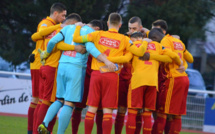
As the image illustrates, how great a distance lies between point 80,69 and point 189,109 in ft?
25.0

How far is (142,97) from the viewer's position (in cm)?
887

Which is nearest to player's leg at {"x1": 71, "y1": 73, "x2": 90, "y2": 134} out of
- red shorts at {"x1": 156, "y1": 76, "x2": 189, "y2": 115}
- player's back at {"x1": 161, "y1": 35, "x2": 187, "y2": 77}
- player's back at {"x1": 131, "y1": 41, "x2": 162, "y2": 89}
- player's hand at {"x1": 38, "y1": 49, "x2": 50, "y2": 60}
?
player's hand at {"x1": 38, "y1": 49, "x2": 50, "y2": 60}

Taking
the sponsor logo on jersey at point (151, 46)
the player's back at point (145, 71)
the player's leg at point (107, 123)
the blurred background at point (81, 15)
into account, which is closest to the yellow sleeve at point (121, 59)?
the player's back at point (145, 71)

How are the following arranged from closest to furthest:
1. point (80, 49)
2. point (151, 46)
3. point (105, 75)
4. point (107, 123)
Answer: point (107, 123) → point (105, 75) → point (80, 49) → point (151, 46)

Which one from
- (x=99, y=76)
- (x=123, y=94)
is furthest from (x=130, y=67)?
(x=99, y=76)

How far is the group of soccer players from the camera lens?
8508 mm

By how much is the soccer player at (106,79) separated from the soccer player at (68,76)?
0.17 metres

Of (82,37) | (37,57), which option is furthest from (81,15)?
(82,37)

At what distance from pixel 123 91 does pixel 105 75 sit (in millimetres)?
1133

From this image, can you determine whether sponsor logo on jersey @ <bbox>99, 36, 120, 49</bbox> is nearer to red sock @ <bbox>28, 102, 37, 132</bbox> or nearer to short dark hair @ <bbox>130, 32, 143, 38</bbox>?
short dark hair @ <bbox>130, 32, 143, 38</bbox>

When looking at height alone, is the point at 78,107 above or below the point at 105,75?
below

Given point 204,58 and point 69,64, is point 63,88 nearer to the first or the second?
point 69,64

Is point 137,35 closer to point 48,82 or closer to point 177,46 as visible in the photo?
point 177,46

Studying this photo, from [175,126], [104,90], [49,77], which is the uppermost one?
[49,77]
